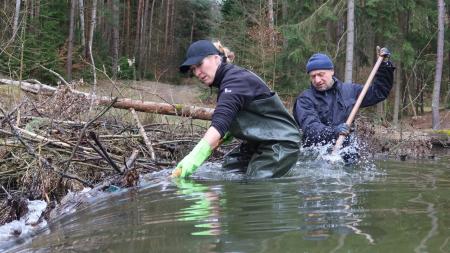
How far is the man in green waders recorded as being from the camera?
4262mm

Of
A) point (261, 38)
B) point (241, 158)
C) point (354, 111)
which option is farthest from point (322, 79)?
point (261, 38)

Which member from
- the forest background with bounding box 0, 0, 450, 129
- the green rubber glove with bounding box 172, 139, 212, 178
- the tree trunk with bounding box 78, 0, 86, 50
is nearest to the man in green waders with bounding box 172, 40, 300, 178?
the green rubber glove with bounding box 172, 139, 212, 178

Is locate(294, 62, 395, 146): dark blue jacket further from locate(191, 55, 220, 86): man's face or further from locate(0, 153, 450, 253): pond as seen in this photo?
locate(191, 55, 220, 86): man's face

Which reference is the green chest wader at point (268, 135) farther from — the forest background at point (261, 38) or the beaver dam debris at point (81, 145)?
the forest background at point (261, 38)

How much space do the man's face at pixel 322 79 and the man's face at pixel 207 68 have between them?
2.10 metres

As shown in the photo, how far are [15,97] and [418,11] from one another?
15685 millimetres

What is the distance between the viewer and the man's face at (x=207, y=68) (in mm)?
4484

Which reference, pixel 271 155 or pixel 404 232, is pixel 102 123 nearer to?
pixel 271 155

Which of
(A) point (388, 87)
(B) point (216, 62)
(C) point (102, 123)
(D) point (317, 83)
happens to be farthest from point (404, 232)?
(C) point (102, 123)

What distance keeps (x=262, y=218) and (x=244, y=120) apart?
1849mm

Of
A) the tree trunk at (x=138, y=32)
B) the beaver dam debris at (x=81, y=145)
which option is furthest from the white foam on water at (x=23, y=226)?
the tree trunk at (x=138, y=32)

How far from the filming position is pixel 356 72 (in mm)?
22672

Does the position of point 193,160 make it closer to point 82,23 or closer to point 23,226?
point 23,226

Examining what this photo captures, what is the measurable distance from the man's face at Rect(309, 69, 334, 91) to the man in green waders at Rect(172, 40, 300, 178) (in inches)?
56.6
